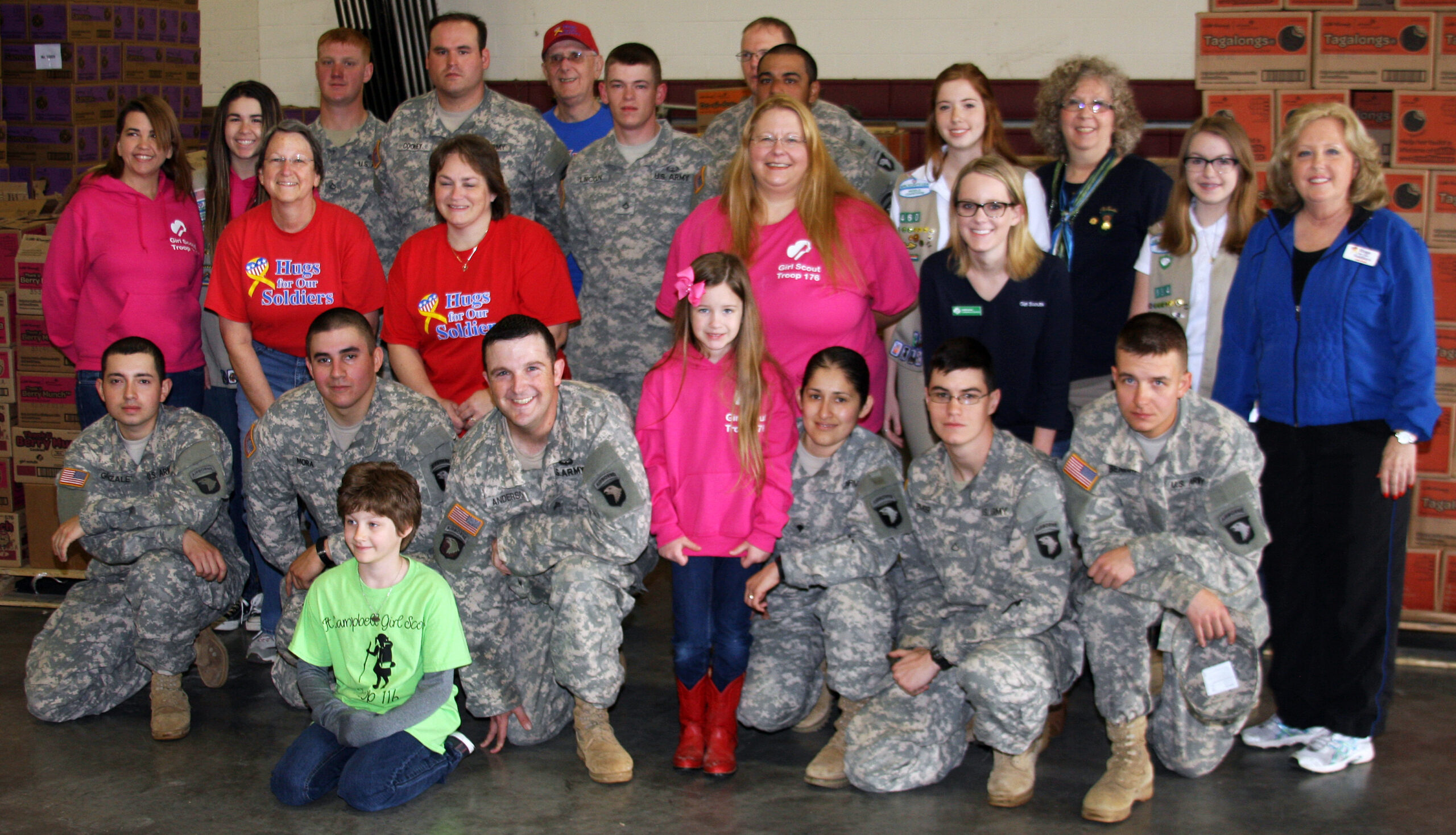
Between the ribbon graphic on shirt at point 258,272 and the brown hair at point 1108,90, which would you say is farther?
the ribbon graphic on shirt at point 258,272

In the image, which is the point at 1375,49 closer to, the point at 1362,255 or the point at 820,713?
the point at 1362,255

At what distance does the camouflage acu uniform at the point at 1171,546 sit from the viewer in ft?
10.5

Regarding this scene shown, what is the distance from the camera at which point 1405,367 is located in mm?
3230

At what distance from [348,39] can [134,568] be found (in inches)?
85.3

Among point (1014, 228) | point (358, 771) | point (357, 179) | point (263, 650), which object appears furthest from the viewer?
point (357, 179)

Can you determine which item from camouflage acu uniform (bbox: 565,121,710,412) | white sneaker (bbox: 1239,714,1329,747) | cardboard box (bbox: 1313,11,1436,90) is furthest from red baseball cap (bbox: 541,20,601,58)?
white sneaker (bbox: 1239,714,1329,747)

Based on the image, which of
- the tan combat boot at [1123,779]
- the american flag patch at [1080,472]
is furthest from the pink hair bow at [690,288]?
the tan combat boot at [1123,779]

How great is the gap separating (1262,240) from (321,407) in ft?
9.57

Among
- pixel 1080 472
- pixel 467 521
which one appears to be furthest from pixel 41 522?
pixel 1080 472

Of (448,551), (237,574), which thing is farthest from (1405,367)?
(237,574)

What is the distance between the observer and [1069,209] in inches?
151

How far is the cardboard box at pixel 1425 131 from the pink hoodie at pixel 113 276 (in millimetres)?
4527

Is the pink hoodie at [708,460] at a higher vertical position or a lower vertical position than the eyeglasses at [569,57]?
lower

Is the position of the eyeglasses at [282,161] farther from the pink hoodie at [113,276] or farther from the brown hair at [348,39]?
the brown hair at [348,39]
